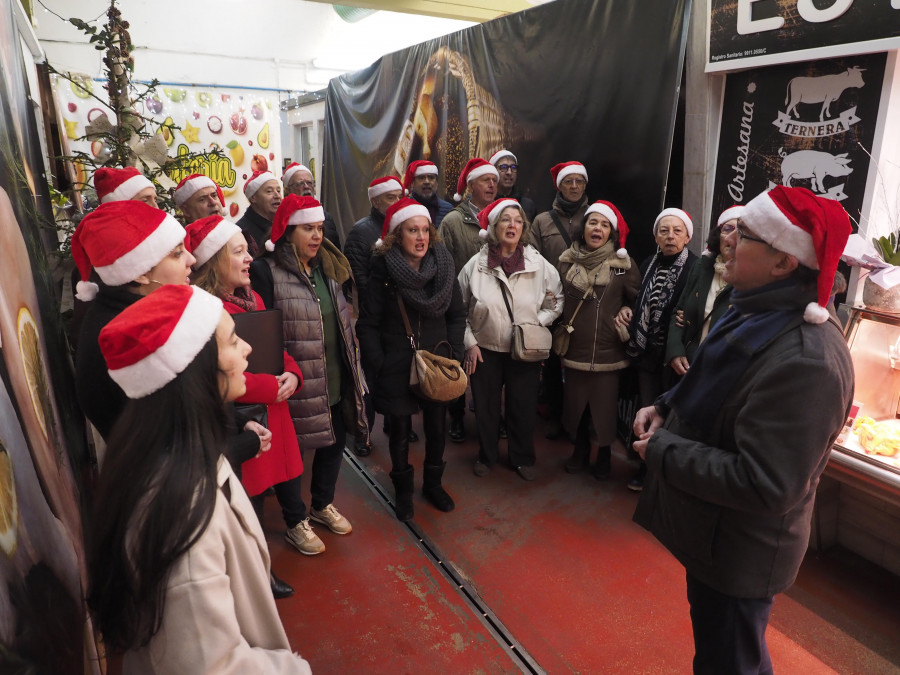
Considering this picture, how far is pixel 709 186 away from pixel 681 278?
0.75m

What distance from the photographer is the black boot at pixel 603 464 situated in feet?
12.1

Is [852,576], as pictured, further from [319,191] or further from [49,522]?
[319,191]

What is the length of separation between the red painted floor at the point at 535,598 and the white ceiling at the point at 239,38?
28.0 feet

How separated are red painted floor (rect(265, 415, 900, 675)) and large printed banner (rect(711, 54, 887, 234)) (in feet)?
6.27

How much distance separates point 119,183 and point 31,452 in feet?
6.37

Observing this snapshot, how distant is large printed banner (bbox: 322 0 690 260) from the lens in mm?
3740

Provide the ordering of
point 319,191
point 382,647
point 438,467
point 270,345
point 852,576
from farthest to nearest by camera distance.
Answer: point 319,191, point 438,467, point 852,576, point 382,647, point 270,345

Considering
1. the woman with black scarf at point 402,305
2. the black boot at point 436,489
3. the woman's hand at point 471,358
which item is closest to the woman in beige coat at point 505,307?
the woman's hand at point 471,358

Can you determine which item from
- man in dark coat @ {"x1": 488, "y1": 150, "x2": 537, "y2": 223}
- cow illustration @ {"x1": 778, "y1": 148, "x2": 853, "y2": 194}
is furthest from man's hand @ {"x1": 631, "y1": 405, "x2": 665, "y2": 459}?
man in dark coat @ {"x1": 488, "y1": 150, "x2": 537, "y2": 223}

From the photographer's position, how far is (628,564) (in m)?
2.88

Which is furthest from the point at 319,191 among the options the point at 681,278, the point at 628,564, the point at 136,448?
the point at 136,448

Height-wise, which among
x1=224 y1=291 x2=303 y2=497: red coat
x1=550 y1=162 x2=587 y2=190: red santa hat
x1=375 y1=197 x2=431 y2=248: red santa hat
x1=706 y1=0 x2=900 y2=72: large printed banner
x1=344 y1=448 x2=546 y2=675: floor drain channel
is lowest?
x1=344 y1=448 x2=546 y2=675: floor drain channel

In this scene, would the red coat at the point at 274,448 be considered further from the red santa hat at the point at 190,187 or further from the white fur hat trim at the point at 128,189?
the red santa hat at the point at 190,187

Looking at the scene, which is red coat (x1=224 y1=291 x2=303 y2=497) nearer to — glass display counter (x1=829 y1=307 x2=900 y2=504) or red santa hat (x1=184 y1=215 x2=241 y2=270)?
red santa hat (x1=184 y1=215 x2=241 y2=270)
